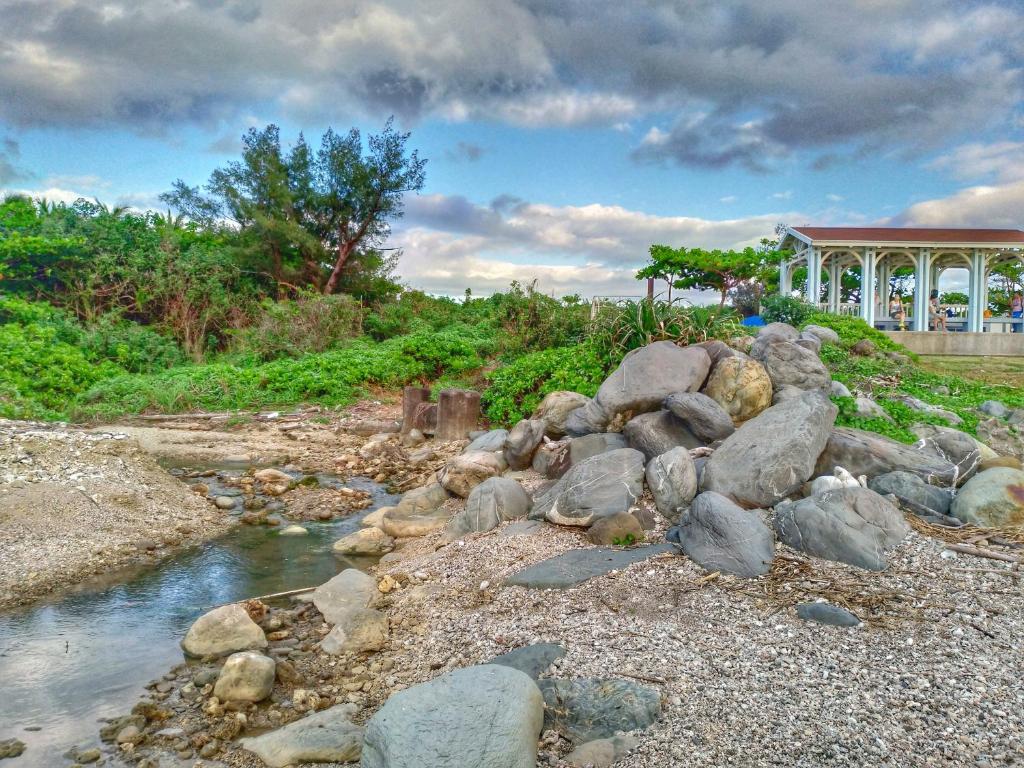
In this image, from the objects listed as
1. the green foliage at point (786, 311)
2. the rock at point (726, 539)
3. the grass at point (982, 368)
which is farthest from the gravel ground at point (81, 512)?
the green foliage at point (786, 311)

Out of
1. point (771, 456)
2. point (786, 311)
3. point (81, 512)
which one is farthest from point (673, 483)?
point (786, 311)

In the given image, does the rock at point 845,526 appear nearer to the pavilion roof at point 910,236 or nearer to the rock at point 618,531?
the rock at point 618,531

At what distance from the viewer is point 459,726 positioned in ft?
8.36

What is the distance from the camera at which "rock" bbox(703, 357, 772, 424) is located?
6789 millimetres

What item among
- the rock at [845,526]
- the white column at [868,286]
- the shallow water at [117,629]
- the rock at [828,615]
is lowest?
the shallow water at [117,629]

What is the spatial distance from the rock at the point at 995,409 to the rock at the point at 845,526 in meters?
4.36

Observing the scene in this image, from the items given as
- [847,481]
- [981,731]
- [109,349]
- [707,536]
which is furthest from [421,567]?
[109,349]

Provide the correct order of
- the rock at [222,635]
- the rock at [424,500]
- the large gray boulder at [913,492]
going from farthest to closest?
the rock at [424,500], the large gray boulder at [913,492], the rock at [222,635]

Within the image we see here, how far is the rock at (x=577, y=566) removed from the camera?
14.6 ft

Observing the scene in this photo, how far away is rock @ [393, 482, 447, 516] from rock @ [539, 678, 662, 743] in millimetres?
3937

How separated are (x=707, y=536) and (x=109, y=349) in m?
14.5

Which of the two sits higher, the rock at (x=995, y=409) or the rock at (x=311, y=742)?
the rock at (x=995, y=409)

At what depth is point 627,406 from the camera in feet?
22.6

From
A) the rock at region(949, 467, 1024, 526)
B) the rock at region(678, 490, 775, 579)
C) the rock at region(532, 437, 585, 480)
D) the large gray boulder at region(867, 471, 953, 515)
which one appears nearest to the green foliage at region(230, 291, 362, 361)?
the rock at region(532, 437, 585, 480)
